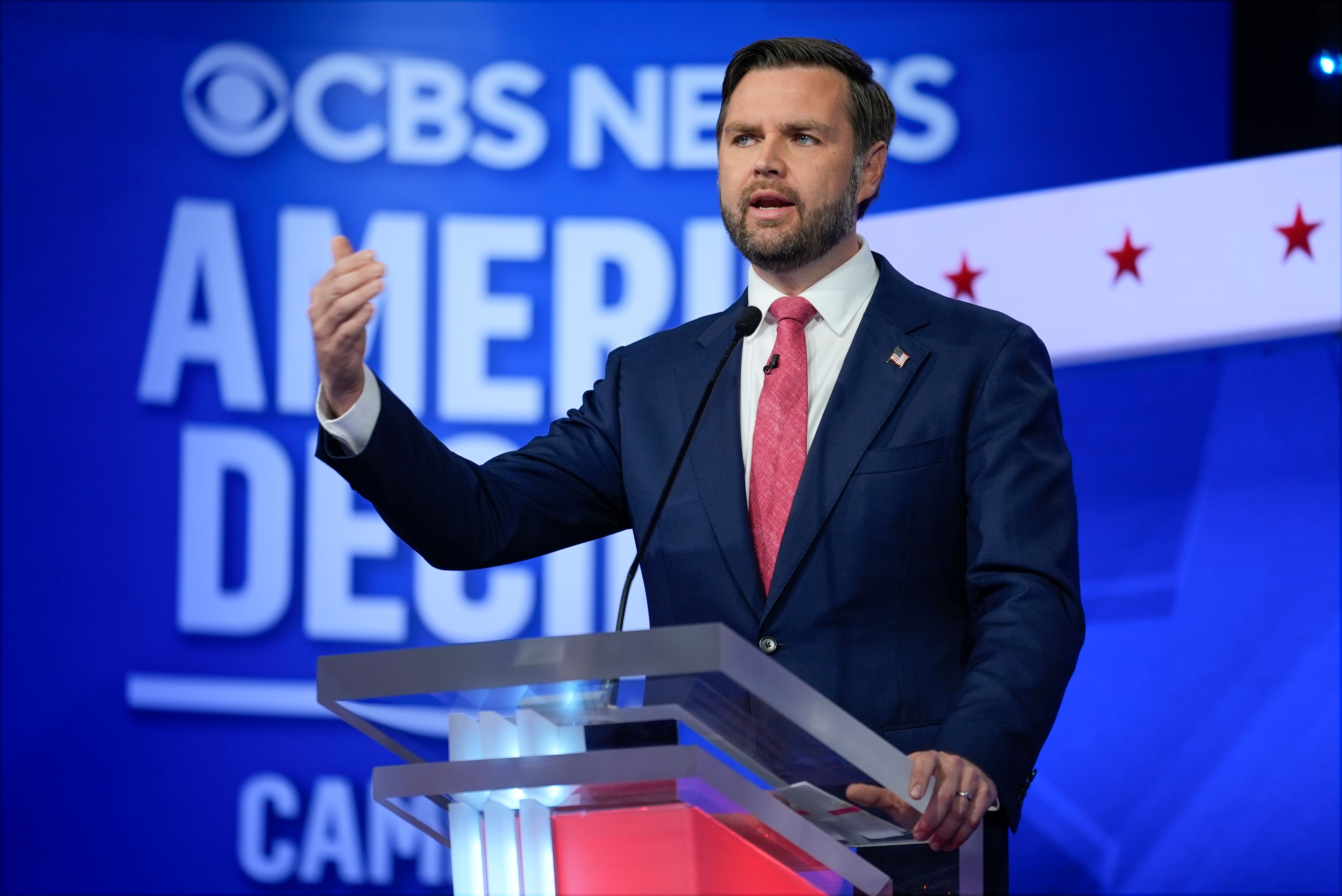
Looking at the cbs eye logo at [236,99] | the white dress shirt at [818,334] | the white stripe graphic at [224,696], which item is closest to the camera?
the white dress shirt at [818,334]

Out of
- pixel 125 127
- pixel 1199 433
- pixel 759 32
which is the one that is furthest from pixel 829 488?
pixel 125 127

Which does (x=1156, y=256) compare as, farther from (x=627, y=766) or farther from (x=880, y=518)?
(x=627, y=766)

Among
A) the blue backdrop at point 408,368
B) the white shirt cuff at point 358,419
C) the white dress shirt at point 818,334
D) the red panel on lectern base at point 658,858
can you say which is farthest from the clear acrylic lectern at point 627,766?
the blue backdrop at point 408,368

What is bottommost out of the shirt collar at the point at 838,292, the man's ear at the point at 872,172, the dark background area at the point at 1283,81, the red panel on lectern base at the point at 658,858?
the red panel on lectern base at the point at 658,858

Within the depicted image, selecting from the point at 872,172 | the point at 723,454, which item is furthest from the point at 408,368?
the point at 723,454

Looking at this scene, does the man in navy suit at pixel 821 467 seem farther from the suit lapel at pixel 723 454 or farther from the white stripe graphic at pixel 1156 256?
the white stripe graphic at pixel 1156 256

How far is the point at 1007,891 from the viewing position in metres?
1.46

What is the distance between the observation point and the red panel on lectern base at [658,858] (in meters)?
0.98

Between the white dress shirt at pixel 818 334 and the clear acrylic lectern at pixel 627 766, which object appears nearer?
the clear acrylic lectern at pixel 627 766

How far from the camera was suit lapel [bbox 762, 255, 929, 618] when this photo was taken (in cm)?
153

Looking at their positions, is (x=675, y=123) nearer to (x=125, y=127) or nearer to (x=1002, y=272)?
(x=1002, y=272)

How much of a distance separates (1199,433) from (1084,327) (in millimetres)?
421

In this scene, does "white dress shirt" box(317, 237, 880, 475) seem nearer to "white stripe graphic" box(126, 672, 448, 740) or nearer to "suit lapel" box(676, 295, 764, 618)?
"suit lapel" box(676, 295, 764, 618)

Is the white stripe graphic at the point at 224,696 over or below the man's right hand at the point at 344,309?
below
